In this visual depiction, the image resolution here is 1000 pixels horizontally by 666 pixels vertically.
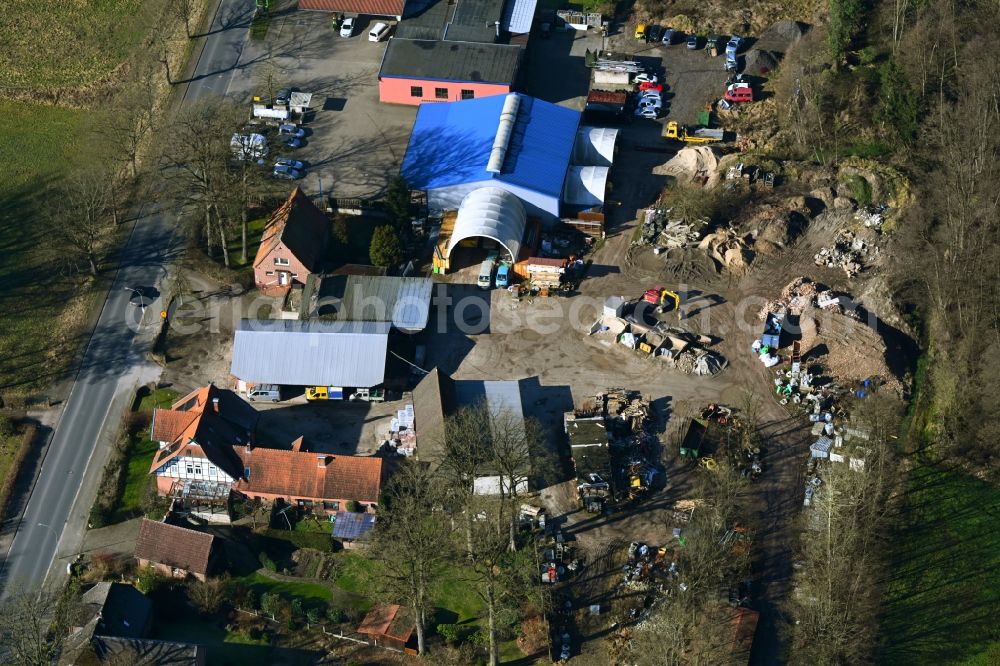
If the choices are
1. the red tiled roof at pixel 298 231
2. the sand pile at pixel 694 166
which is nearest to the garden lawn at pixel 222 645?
the red tiled roof at pixel 298 231

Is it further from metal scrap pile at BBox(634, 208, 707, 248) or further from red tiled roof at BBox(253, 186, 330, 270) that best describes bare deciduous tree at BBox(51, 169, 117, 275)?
metal scrap pile at BBox(634, 208, 707, 248)

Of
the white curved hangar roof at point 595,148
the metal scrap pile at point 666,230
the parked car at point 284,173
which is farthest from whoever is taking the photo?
the parked car at point 284,173

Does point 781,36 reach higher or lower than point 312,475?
higher

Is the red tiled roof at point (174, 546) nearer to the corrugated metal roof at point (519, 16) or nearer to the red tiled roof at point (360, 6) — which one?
the corrugated metal roof at point (519, 16)

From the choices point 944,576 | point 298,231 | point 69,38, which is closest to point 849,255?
point 944,576

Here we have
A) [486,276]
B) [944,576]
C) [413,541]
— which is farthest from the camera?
[486,276]

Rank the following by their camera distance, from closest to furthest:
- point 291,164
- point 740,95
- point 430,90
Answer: point 291,164, point 740,95, point 430,90

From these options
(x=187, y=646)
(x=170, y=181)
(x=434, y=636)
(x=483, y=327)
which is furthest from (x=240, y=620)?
(x=170, y=181)

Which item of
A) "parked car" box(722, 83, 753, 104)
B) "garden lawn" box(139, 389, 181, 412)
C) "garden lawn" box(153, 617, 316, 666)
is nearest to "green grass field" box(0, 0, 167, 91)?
"garden lawn" box(139, 389, 181, 412)

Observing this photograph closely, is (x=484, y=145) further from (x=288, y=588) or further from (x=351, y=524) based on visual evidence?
(x=288, y=588)
